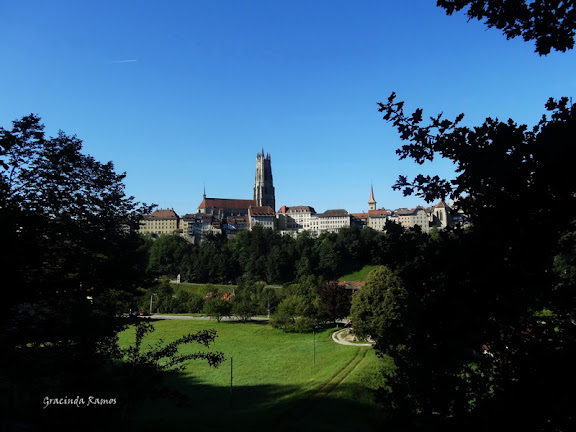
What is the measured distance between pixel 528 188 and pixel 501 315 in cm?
137

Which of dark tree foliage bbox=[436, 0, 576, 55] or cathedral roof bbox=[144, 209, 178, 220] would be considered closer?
dark tree foliage bbox=[436, 0, 576, 55]

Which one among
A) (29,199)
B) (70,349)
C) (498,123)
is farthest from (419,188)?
(29,199)

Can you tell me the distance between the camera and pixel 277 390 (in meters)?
23.5

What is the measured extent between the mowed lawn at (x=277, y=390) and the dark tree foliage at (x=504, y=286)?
19.1 feet

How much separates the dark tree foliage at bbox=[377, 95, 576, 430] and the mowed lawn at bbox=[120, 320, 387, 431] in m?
5.82

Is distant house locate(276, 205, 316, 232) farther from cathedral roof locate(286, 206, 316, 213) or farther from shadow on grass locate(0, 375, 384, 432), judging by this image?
shadow on grass locate(0, 375, 384, 432)

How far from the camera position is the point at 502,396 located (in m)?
3.78

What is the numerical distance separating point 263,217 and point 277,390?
110m

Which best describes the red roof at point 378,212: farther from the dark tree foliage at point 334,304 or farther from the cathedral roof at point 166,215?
the dark tree foliage at point 334,304

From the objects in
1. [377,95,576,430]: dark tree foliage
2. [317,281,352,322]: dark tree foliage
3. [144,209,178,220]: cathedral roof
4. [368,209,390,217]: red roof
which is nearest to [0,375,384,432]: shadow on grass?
[377,95,576,430]: dark tree foliage

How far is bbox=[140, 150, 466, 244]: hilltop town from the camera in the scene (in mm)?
123312

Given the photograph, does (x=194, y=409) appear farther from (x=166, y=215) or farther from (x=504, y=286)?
(x=166, y=215)

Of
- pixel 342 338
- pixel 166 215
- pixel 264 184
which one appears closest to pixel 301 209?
pixel 264 184

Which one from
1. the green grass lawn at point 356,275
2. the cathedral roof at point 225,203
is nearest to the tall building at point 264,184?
the cathedral roof at point 225,203
